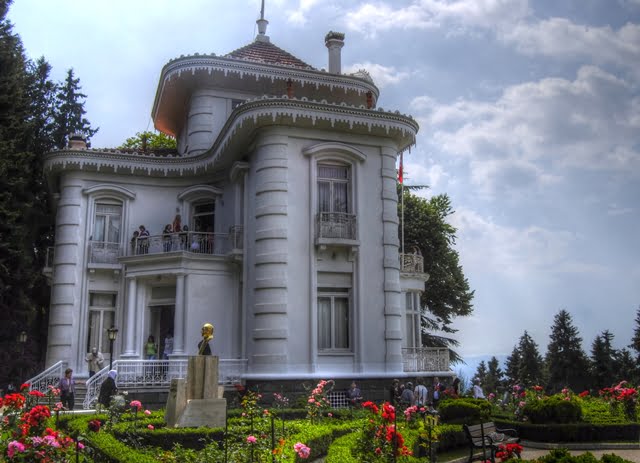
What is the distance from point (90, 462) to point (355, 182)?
48.7ft

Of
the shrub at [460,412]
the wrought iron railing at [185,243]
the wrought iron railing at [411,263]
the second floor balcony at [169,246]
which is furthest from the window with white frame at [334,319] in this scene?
the wrought iron railing at [411,263]

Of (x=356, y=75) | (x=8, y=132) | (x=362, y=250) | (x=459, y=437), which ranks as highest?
(x=356, y=75)

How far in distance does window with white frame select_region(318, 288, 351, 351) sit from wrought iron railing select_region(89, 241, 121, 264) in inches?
360

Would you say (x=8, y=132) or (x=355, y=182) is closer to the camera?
(x=355, y=182)

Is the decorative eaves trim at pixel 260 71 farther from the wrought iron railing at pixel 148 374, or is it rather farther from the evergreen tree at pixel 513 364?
the evergreen tree at pixel 513 364

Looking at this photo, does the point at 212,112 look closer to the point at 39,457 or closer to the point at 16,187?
the point at 16,187

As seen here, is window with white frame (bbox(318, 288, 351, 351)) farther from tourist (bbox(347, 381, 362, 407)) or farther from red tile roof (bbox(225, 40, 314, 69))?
red tile roof (bbox(225, 40, 314, 69))

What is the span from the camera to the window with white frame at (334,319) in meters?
21.5

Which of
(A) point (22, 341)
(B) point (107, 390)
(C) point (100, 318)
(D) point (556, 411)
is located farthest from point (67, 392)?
(D) point (556, 411)

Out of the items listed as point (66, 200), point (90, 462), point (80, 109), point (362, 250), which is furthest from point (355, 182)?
point (80, 109)

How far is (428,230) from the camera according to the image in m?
39.6

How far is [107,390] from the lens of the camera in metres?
19.2

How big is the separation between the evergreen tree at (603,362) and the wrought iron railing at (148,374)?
40964mm

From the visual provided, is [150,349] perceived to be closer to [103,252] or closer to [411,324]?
[103,252]
